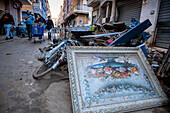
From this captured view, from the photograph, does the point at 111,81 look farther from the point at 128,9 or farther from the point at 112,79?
the point at 128,9

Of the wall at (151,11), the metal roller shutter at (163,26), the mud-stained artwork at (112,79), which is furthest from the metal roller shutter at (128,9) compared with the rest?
the mud-stained artwork at (112,79)

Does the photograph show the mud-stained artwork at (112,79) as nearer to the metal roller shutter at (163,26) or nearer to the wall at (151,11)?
the metal roller shutter at (163,26)

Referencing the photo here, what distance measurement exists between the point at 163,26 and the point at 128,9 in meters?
3.24

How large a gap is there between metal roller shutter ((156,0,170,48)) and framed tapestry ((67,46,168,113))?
416cm

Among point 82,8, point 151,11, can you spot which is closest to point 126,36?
point 151,11

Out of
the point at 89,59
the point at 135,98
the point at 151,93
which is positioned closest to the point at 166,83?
the point at 151,93

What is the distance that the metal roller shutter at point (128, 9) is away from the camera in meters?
6.67

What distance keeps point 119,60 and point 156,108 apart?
0.85 meters

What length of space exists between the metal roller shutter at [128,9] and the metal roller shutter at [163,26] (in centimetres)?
157

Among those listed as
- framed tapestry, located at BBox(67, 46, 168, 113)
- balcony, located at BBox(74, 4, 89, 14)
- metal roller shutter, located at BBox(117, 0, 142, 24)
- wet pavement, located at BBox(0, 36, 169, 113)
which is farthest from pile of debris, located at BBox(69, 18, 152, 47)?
balcony, located at BBox(74, 4, 89, 14)

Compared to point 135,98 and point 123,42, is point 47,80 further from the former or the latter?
point 123,42

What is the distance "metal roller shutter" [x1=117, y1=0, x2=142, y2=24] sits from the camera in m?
6.67

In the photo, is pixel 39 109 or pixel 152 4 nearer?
pixel 39 109

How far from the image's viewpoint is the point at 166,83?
2.13 m
